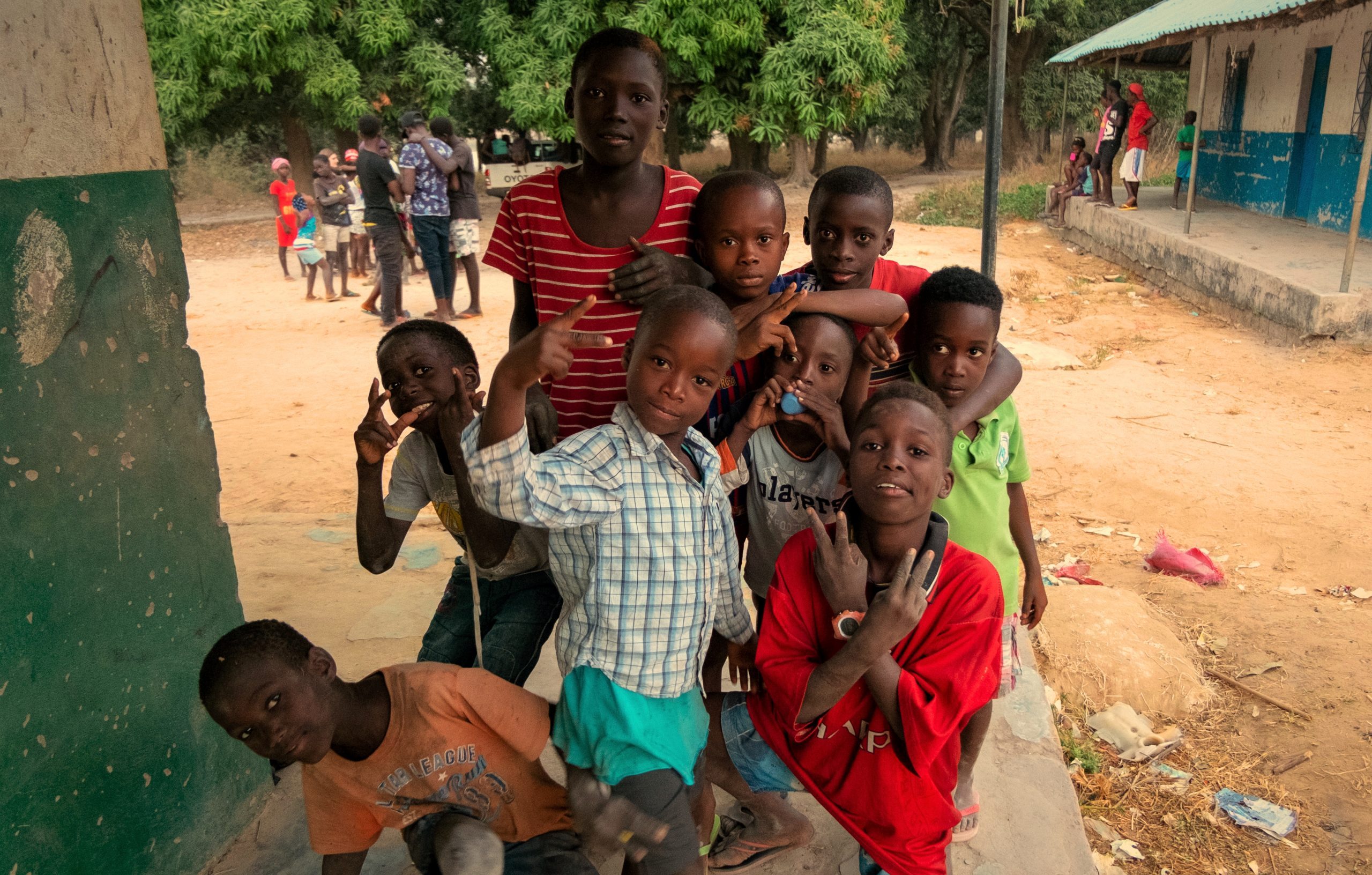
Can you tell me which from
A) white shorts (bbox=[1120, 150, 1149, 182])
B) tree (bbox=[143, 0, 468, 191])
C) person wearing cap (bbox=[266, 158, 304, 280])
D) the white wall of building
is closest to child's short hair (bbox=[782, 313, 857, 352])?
the white wall of building

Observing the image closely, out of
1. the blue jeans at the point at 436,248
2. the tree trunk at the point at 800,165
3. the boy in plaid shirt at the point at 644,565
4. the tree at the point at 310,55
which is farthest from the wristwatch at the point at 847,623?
the tree trunk at the point at 800,165

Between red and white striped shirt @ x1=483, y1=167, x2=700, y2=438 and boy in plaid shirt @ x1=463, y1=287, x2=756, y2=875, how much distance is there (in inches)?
11.6

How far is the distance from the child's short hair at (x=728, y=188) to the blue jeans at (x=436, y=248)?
6.90 metres

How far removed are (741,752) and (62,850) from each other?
1.32 meters

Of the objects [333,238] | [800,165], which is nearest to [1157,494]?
[333,238]

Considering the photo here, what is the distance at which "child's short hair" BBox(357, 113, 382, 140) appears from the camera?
8367mm

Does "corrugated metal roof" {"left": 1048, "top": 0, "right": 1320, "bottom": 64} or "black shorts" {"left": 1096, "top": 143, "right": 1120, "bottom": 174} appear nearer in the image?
"corrugated metal roof" {"left": 1048, "top": 0, "right": 1320, "bottom": 64}

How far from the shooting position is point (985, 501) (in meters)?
2.24

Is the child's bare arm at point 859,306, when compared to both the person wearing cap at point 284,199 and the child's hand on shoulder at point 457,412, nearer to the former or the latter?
the child's hand on shoulder at point 457,412

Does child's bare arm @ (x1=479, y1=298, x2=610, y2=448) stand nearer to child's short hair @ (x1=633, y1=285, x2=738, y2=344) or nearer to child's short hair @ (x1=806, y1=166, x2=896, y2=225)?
child's short hair @ (x1=633, y1=285, x2=738, y2=344)

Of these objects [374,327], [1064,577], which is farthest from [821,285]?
[374,327]

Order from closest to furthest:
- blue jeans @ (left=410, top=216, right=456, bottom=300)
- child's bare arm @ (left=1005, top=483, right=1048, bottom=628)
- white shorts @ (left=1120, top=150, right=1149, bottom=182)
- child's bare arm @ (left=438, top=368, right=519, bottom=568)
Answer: child's bare arm @ (left=438, top=368, right=519, bottom=568) < child's bare arm @ (left=1005, top=483, right=1048, bottom=628) < blue jeans @ (left=410, top=216, right=456, bottom=300) < white shorts @ (left=1120, top=150, right=1149, bottom=182)

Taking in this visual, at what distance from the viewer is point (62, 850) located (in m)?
1.83

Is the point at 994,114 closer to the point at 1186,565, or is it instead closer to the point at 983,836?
the point at 1186,565
